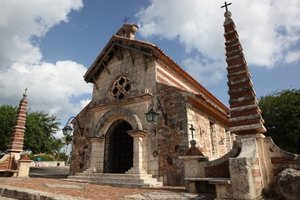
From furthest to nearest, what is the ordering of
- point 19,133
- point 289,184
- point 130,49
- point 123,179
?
point 19,133 → point 130,49 → point 123,179 → point 289,184

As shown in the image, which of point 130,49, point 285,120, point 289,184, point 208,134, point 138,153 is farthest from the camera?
point 285,120

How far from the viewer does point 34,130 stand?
25328 mm

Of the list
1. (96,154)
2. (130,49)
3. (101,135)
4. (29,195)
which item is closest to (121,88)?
(130,49)

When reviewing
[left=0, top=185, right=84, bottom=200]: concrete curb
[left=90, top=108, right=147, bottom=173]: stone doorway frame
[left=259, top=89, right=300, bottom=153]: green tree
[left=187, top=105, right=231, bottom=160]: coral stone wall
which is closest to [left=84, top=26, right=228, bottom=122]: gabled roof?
[left=187, top=105, right=231, bottom=160]: coral stone wall

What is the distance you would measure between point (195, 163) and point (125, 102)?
5994 millimetres

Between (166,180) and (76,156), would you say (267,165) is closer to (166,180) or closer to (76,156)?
(166,180)

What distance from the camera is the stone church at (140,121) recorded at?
9.91 metres

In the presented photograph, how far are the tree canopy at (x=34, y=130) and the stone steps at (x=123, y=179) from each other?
613 inches

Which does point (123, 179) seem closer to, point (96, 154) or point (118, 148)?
point (118, 148)

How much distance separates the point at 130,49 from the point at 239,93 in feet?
24.3

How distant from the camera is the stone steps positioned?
920cm

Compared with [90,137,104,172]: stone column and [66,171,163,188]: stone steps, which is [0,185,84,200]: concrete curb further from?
[90,137,104,172]: stone column

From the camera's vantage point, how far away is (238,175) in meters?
5.25

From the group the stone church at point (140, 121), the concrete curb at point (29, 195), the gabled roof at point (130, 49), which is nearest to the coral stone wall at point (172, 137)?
the stone church at point (140, 121)
